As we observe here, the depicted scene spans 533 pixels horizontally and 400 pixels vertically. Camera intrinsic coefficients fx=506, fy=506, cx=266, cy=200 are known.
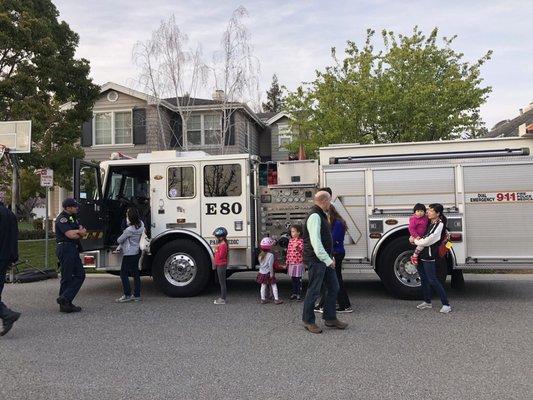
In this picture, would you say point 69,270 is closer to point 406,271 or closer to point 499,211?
point 406,271

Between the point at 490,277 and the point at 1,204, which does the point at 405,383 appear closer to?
the point at 1,204

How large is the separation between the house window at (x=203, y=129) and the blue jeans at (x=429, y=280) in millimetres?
17584

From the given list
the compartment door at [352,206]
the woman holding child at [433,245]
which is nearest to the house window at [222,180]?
the compartment door at [352,206]

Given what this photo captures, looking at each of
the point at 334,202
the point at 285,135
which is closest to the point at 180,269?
the point at 334,202

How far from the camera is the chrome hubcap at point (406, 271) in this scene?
8.30m

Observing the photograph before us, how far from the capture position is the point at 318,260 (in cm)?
636

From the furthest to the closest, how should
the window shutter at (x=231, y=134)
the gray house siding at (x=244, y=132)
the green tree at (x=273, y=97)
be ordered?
1. the green tree at (x=273, y=97)
2. the gray house siding at (x=244, y=132)
3. the window shutter at (x=231, y=134)

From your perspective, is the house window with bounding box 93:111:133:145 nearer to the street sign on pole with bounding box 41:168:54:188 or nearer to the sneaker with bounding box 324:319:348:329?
the street sign on pole with bounding box 41:168:54:188

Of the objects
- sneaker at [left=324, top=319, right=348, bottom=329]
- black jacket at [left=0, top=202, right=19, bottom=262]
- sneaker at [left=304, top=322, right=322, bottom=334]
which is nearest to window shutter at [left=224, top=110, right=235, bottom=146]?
black jacket at [left=0, top=202, right=19, bottom=262]

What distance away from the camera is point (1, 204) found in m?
6.84

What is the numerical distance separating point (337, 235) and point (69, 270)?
4.10 metres

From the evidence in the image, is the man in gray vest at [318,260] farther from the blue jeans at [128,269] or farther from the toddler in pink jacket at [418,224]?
the blue jeans at [128,269]

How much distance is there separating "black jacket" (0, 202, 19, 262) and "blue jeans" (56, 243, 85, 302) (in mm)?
1068

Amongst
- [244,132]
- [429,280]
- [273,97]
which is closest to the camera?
[429,280]
